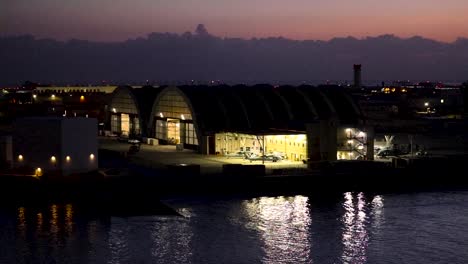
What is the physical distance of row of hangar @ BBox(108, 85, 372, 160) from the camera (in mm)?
13977

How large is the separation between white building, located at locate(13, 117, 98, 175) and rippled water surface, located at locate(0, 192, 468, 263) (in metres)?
1.18

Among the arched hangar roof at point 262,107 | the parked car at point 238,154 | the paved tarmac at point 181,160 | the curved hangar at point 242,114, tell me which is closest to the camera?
the paved tarmac at point 181,160

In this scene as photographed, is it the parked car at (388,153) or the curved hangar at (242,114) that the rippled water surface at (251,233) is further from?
the curved hangar at (242,114)

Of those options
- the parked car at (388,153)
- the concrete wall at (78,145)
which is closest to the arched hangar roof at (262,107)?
the parked car at (388,153)

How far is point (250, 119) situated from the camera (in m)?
16.2

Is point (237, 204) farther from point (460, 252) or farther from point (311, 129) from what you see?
point (460, 252)

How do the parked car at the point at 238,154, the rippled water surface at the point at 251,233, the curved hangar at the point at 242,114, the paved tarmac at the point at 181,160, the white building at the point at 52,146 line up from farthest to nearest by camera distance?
the curved hangar at the point at 242,114 < the parked car at the point at 238,154 < the paved tarmac at the point at 181,160 < the white building at the point at 52,146 < the rippled water surface at the point at 251,233

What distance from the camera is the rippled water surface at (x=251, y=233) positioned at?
8.66 meters

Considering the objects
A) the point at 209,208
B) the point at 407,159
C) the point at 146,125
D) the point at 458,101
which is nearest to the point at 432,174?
the point at 407,159

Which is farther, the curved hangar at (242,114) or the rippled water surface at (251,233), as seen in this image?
the curved hangar at (242,114)

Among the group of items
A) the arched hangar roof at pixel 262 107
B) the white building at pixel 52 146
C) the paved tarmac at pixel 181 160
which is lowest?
the paved tarmac at pixel 181 160

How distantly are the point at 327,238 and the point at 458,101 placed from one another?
80.1 feet

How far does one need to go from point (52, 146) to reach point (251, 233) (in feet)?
13.3

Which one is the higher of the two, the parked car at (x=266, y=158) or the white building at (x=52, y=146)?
the white building at (x=52, y=146)
